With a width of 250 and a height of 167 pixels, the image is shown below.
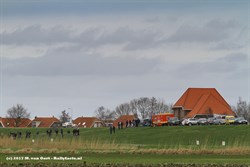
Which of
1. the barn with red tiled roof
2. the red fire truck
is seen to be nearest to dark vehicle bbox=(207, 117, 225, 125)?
the red fire truck

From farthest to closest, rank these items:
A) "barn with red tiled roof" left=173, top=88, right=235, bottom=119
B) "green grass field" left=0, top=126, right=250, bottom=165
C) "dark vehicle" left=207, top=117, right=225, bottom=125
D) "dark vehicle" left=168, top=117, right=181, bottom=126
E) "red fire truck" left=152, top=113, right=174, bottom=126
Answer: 1. "barn with red tiled roof" left=173, top=88, right=235, bottom=119
2. "red fire truck" left=152, top=113, right=174, bottom=126
3. "dark vehicle" left=168, top=117, right=181, bottom=126
4. "dark vehicle" left=207, top=117, right=225, bottom=125
5. "green grass field" left=0, top=126, right=250, bottom=165

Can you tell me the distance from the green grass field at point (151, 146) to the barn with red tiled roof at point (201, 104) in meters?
54.6

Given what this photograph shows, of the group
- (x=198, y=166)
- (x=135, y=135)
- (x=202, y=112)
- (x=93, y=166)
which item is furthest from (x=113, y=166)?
(x=202, y=112)

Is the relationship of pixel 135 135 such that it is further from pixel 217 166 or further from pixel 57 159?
pixel 217 166

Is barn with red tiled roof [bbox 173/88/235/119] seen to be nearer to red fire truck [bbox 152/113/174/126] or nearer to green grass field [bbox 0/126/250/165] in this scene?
red fire truck [bbox 152/113/174/126]

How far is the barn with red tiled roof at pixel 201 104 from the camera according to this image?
525 feet

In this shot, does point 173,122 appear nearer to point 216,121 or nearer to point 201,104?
point 216,121

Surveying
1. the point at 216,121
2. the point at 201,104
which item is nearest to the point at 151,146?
the point at 216,121

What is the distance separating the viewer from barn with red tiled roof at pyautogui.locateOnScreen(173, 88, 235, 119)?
160125 millimetres

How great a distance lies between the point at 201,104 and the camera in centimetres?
16188

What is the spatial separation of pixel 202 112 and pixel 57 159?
11640 centimetres

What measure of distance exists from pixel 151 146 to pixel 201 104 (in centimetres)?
9335

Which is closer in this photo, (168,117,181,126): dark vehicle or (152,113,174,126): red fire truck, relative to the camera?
(168,117,181,126): dark vehicle

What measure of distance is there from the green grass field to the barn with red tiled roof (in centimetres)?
5464
